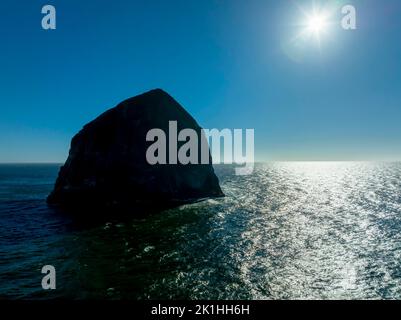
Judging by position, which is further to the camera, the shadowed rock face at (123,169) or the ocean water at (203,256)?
the shadowed rock face at (123,169)

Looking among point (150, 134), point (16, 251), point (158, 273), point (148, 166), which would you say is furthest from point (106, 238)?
point (150, 134)

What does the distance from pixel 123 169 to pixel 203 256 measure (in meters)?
38.2

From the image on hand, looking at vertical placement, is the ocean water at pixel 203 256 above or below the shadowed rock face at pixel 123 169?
below

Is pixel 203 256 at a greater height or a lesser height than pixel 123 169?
lesser

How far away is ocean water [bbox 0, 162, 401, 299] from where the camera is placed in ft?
75.9

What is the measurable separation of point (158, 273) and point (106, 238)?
43.7 ft

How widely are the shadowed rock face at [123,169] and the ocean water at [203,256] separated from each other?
11351 mm

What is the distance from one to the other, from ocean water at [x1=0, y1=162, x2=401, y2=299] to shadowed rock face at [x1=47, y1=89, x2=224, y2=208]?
1135cm

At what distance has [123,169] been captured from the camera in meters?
64.2

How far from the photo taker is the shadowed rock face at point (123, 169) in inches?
2502

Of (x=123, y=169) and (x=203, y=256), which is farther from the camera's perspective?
(x=123, y=169)
